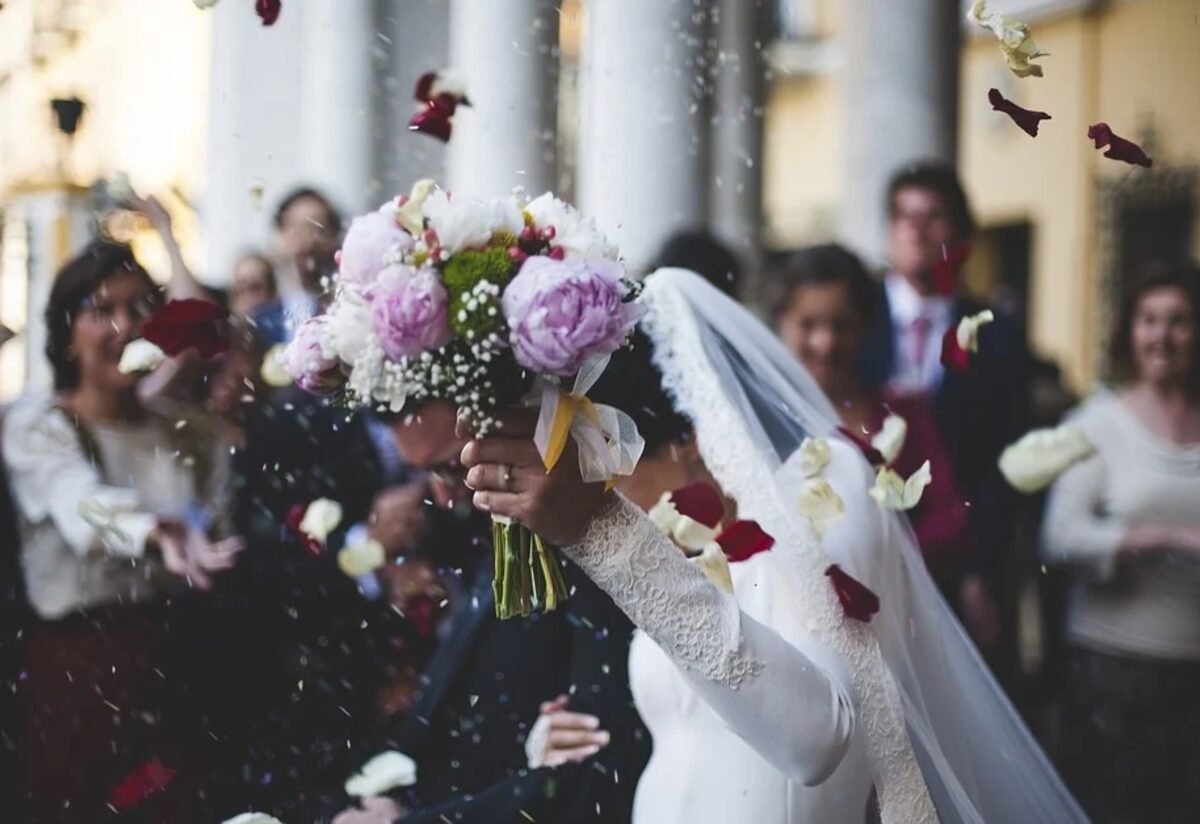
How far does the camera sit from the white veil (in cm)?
292

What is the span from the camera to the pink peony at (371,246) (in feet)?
7.62

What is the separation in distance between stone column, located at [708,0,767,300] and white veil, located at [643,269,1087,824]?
4.54m

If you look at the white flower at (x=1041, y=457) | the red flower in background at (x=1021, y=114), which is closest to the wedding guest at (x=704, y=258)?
the white flower at (x=1041, y=457)

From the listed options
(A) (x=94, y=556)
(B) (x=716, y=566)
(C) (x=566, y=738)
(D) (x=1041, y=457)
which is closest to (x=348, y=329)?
(B) (x=716, y=566)

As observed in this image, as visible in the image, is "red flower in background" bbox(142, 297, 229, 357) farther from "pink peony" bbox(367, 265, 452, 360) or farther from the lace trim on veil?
"pink peony" bbox(367, 265, 452, 360)

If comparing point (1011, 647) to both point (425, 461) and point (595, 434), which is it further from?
point (595, 434)

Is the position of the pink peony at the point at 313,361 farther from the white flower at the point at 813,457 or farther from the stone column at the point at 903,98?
the stone column at the point at 903,98

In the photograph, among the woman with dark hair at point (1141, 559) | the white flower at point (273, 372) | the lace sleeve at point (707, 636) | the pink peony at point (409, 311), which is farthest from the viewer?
the woman with dark hair at point (1141, 559)

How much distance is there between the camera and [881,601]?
3.04 meters

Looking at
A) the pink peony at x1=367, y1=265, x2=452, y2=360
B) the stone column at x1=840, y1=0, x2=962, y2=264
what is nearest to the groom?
the pink peony at x1=367, y1=265, x2=452, y2=360

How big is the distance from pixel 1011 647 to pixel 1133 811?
1.03 metres

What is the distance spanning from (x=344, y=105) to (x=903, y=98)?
2.53m

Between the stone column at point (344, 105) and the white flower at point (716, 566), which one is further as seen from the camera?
the stone column at point (344, 105)

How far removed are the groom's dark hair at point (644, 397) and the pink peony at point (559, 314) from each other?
1023 mm
